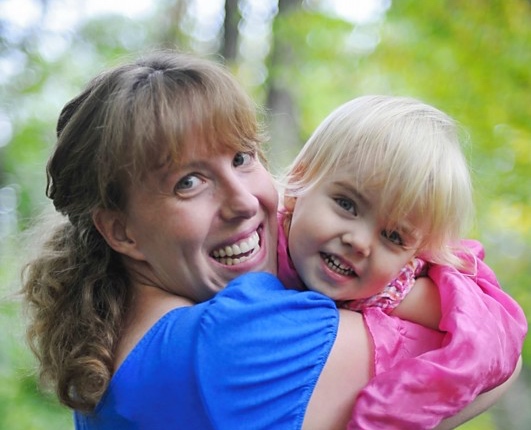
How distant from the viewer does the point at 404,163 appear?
169 centimetres

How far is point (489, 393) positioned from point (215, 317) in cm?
73

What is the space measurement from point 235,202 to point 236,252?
13 cm

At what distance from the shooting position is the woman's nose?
5.63 feet

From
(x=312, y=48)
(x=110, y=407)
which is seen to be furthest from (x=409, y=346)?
(x=312, y=48)

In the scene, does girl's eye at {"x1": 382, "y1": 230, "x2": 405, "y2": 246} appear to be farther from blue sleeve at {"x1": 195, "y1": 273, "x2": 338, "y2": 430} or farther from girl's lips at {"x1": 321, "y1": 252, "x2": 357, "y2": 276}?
blue sleeve at {"x1": 195, "y1": 273, "x2": 338, "y2": 430}

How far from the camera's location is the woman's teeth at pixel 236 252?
1768 mm

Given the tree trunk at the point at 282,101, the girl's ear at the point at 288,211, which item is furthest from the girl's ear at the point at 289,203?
the tree trunk at the point at 282,101

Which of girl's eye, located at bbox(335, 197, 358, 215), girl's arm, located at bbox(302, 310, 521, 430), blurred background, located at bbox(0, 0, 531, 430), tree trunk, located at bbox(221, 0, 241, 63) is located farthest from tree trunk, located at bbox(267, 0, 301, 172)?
girl's arm, located at bbox(302, 310, 521, 430)

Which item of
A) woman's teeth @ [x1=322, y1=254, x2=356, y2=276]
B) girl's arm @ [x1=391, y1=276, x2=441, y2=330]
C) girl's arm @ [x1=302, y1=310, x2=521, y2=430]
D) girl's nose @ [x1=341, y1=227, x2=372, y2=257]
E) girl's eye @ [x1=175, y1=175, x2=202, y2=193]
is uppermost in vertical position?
girl's eye @ [x1=175, y1=175, x2=202, y2=193]

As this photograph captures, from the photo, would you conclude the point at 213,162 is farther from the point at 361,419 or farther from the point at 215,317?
the point at 361,419

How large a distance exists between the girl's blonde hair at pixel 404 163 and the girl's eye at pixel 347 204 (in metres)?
0.05

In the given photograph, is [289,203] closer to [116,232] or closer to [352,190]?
[352,190]

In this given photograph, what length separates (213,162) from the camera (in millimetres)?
1710

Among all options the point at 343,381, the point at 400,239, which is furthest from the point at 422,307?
the point at 343,381
